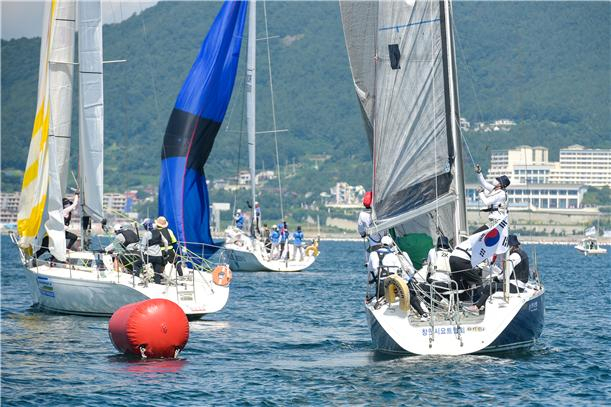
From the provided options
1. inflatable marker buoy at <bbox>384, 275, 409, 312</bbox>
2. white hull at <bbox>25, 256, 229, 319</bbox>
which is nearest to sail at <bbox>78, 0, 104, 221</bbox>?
white hull at <bbox>25, 256, 229, 319</bbox>

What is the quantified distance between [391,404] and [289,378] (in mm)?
2390

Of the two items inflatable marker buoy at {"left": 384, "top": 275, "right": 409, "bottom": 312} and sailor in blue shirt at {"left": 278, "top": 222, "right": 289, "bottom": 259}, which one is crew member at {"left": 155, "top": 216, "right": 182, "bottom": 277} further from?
sailor in blue shirt at {"left": 278, "top": 222, "right": 289, "bottom": 259}

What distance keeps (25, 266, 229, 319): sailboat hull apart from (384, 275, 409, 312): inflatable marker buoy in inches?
232

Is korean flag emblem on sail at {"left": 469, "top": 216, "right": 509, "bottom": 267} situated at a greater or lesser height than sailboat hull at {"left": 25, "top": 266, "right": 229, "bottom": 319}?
greater

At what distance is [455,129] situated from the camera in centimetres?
1994

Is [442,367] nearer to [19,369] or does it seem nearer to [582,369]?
[582,369]

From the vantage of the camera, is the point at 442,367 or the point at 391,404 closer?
the point at 391,404

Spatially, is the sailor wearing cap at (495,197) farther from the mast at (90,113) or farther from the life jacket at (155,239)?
the mast at (90,113)

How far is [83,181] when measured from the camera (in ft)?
88.0

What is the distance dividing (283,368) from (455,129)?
4.78 m

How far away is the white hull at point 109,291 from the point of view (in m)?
23.3

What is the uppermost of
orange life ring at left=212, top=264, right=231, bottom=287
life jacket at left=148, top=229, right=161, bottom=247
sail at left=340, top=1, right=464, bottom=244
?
sail at left=340, top=1, right=464, bottom=244

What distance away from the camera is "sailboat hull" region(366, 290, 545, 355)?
58.6ft

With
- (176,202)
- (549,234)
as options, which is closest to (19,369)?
(176,202)
